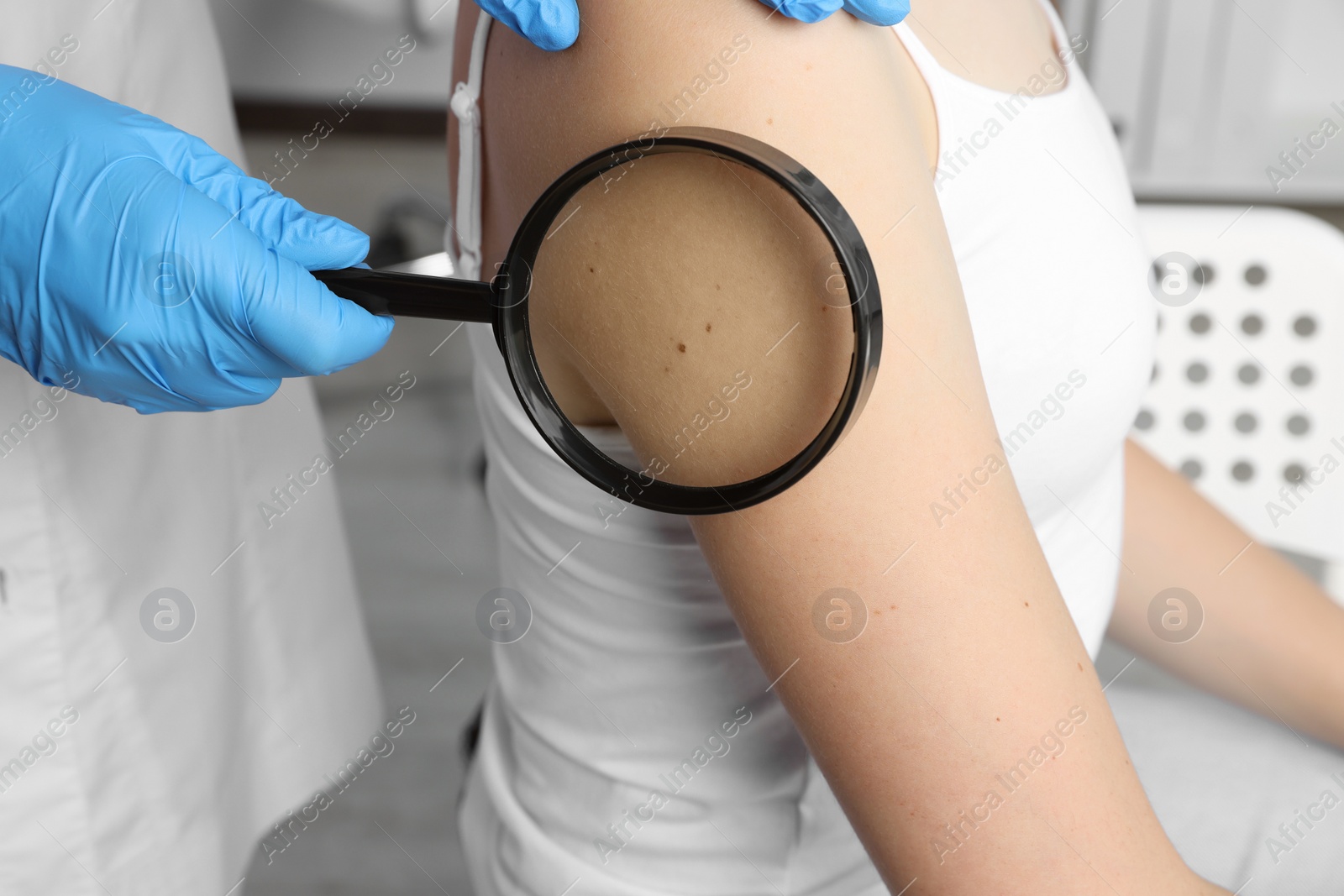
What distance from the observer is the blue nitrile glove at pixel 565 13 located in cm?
45

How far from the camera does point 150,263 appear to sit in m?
0.65

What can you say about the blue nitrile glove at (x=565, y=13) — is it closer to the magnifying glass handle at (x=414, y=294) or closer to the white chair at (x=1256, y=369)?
the magnifying glass handle at (x=414, y=294)

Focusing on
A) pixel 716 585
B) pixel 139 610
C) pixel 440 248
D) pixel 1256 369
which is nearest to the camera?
pixel 716 585

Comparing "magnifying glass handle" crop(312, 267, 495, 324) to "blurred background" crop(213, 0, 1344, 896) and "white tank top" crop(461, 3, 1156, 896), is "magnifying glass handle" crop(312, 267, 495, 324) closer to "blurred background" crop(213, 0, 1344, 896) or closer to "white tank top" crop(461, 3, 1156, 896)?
"white tank top" crop(461, 3, 1156, 896)

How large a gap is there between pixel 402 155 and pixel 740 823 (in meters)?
3.25

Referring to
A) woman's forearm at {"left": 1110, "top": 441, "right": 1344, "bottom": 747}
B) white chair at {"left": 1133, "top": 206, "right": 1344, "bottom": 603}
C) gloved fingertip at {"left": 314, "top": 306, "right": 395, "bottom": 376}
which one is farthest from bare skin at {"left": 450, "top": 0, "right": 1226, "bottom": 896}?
white chair at {"left": 1133, "top": 206, "right": 1344, "bottom": 603}

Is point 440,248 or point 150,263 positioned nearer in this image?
point 150,263

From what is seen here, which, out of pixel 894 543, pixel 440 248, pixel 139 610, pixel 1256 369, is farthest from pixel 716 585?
pixel 440 248

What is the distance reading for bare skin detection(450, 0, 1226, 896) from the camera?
0.45 m

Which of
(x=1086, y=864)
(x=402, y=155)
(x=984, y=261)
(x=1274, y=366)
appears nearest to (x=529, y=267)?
(x=984, y=261)

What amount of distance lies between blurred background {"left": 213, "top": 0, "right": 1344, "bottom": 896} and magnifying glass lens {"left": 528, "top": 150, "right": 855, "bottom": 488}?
857mm

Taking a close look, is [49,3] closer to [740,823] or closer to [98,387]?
[98,387]

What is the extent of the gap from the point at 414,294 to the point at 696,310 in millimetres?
159

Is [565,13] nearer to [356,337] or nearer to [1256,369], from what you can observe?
[356,337]
